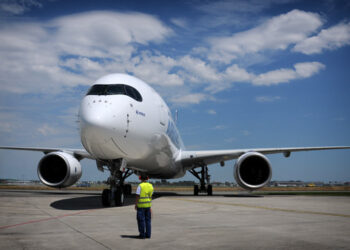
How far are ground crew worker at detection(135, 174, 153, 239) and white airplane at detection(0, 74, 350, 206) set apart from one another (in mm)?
3743

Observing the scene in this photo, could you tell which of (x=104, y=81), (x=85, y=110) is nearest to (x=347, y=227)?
(x=85, y=110)

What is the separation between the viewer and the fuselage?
9.59 m

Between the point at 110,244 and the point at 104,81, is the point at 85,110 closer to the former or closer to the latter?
the point at 104,81

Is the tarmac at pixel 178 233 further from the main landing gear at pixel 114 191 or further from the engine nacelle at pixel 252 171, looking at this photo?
the engine nacelle at pixel 252 171

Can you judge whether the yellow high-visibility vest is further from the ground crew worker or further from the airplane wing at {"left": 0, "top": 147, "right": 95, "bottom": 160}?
the airplane wing at {"left": 0, "top": 147, "right": 95, "bottom": 160}

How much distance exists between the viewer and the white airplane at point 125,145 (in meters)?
9.77

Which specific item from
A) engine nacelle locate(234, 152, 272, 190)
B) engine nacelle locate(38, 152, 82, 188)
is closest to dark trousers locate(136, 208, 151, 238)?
engine nacelle locate(38, 152, 82, 188)

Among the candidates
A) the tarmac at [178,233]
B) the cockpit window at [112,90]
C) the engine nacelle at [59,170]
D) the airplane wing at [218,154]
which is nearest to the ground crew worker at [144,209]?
the tarmac at [178,233]

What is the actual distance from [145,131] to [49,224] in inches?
206

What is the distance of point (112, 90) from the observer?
10.7 m

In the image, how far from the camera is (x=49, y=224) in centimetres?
683

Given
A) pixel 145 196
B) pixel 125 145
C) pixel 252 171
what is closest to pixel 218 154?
pixel 252 171

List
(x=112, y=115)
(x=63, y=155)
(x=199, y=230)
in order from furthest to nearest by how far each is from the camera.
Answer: (x=63, y=155), (x=112, y=115), (x=199, y=230)

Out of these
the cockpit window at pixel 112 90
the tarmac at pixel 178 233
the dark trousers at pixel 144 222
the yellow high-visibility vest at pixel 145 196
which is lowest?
the tarmac at pixel 178 233
